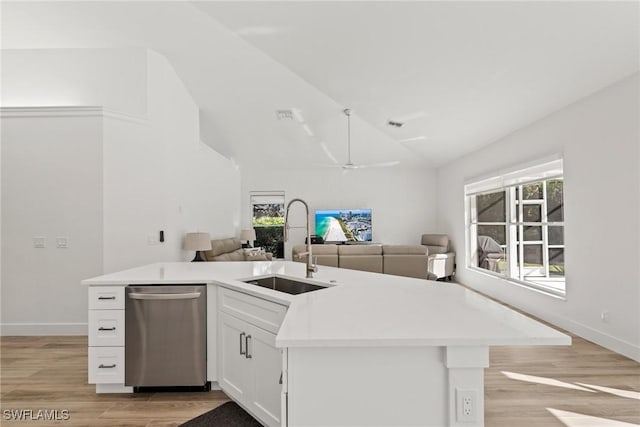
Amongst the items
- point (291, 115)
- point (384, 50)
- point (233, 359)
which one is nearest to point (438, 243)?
point (291, 115)

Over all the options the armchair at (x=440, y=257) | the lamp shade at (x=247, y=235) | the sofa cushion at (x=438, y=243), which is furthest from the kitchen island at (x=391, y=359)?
the lamp shade at (x=247, y=235)

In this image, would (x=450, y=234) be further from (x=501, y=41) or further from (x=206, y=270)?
(x=206, y=270)

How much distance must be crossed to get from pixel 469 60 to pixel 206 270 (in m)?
3.15

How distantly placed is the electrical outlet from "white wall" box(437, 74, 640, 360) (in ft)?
9.09

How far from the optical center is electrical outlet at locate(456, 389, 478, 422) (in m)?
1.15

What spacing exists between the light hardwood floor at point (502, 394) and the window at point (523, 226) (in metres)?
1.38

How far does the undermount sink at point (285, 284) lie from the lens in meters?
2.18

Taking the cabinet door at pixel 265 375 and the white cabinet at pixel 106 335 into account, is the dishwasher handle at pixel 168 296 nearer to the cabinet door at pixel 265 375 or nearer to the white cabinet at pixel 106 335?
the white cabinet at pixel 106 335

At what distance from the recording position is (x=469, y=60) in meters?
3.20

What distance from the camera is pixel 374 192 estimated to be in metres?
8.62

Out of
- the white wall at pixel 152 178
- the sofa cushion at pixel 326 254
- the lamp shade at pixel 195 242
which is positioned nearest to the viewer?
Result: the white wall at pixel 152 178

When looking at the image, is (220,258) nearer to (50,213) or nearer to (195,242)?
(195,242)

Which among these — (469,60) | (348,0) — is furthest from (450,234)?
(348,0)

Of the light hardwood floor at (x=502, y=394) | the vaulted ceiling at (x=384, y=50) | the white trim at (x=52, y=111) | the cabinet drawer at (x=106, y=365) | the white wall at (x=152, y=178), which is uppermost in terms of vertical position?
the vaulted ceiling at (x=384, y=50)
